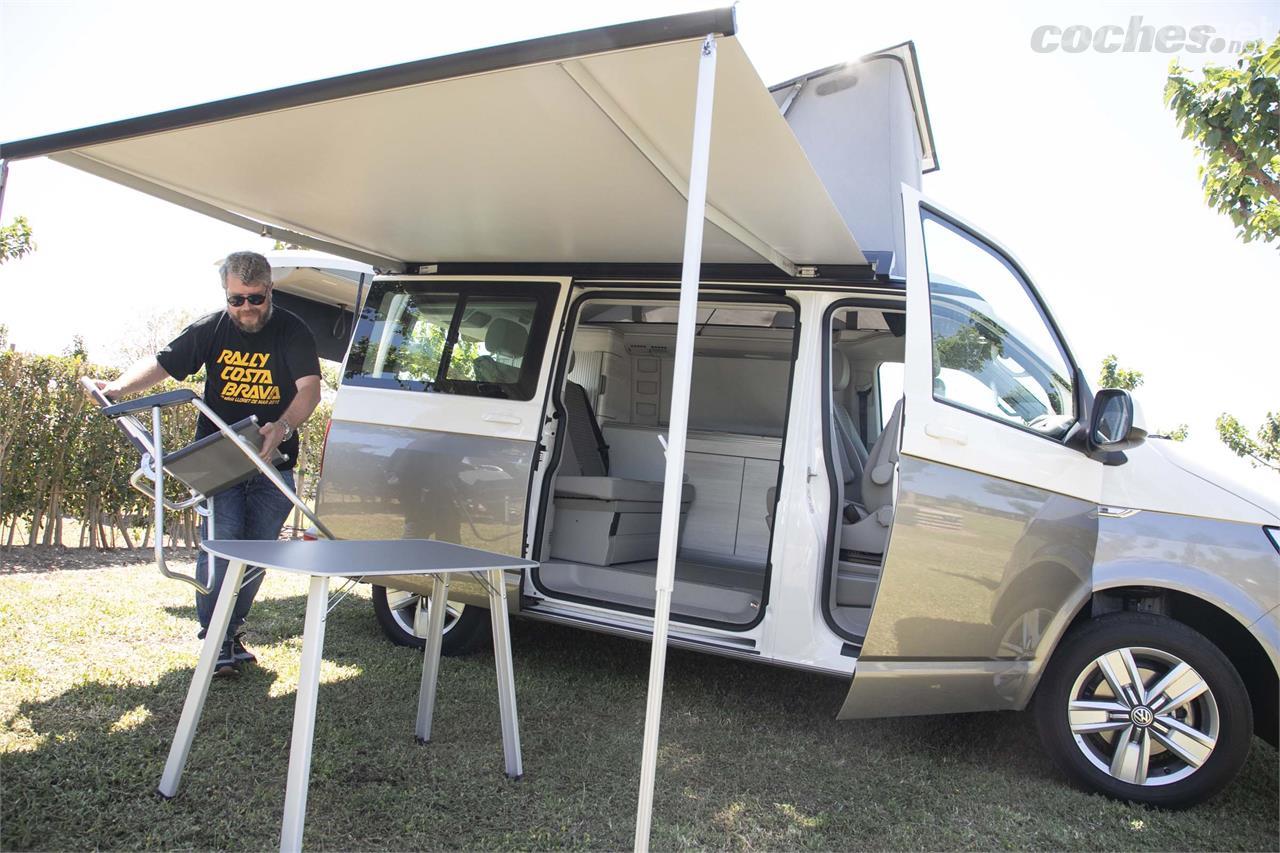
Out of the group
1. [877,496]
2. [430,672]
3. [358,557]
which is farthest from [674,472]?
[877,496]

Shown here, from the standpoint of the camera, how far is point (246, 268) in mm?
3562

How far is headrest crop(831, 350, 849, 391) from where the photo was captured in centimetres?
462

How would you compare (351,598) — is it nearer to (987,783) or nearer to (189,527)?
(189,527)

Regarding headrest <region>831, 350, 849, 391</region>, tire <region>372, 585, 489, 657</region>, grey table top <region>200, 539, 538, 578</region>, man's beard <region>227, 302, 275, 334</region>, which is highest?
headrest <region>831, 350, 849, 391</region>

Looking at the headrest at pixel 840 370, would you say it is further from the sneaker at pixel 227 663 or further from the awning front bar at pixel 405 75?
the sneaker at pixel 227 663

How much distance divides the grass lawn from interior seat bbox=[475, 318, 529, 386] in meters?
1.41

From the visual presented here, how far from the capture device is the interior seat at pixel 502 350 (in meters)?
3.97

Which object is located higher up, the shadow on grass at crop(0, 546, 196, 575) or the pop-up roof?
the pop-up roof

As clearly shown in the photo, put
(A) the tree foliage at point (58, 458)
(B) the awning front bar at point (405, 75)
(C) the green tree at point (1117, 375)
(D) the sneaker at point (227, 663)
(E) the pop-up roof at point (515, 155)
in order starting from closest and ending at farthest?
(B) the awning front bar at point (405, 75) < (E) the pop-up roof at point (515, 155) < (D) the sneaker at point (227, 663) < (A) the tree foliage at point (58, 458) < (C) the green tree at point (1117, 375)

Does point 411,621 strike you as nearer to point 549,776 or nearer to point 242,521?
point 242,521

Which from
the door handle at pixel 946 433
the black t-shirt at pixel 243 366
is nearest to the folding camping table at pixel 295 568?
the black t-shirt at pixel 243 366

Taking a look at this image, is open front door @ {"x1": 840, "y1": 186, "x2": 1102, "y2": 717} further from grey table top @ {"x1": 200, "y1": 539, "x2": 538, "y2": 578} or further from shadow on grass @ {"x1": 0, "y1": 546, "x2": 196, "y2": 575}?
shadow on grass @ {"x1": 0, "y1": 546, "x2": 196, "y2": 575}

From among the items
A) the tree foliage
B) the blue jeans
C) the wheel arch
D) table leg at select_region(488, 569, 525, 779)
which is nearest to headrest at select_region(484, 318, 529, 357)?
the blue jeans

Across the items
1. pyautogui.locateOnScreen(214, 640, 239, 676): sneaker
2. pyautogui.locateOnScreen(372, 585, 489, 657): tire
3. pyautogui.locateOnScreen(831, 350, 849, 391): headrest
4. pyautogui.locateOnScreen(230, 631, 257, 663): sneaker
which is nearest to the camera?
pyautogui.locateOnScreen(214, 640, 239, 676): sneaker
